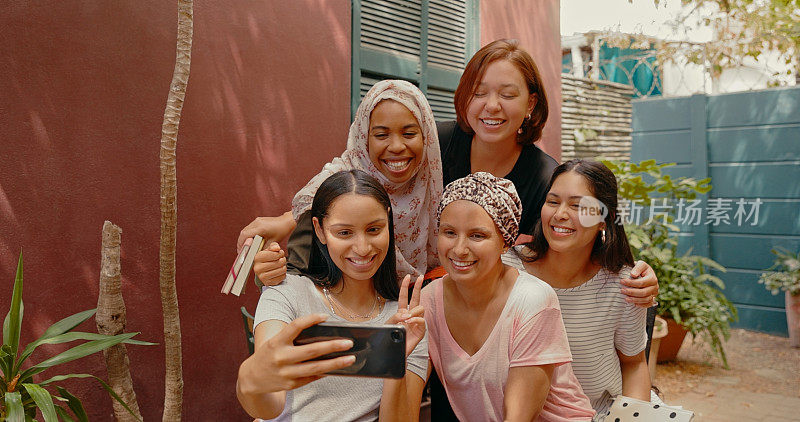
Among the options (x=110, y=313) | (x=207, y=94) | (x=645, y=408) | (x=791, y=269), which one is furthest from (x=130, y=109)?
(x=791, y=269)

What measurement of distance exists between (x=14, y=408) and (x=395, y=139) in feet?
5.24

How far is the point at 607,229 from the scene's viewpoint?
7.82ft

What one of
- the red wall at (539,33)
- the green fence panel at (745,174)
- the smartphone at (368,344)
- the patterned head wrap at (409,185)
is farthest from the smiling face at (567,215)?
the green fence panel at (745,174)

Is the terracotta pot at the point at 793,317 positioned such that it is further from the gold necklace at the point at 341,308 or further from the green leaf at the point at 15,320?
the green leaf at the point at 15,320

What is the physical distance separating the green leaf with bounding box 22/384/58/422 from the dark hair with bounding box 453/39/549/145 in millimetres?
1913

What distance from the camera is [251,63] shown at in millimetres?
3738

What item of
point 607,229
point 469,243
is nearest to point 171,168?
point 469,243

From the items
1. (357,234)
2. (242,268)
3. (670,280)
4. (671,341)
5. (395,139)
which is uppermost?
(395,139)

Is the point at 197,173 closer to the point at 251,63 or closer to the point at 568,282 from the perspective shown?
the point at 251,63

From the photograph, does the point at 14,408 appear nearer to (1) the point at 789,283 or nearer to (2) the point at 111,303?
(2) the point at 111,303

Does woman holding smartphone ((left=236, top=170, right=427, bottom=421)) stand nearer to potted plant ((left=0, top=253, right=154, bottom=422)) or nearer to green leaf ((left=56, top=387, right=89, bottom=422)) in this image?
potted plant ((left=0, top=253, right=154, bottom=422))

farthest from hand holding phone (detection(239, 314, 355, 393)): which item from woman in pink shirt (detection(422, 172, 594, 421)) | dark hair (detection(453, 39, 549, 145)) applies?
dark hair (detection(453, 39, 549, 145))

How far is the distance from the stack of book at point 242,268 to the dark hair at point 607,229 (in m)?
1.02

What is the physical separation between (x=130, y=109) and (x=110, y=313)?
1.06m
